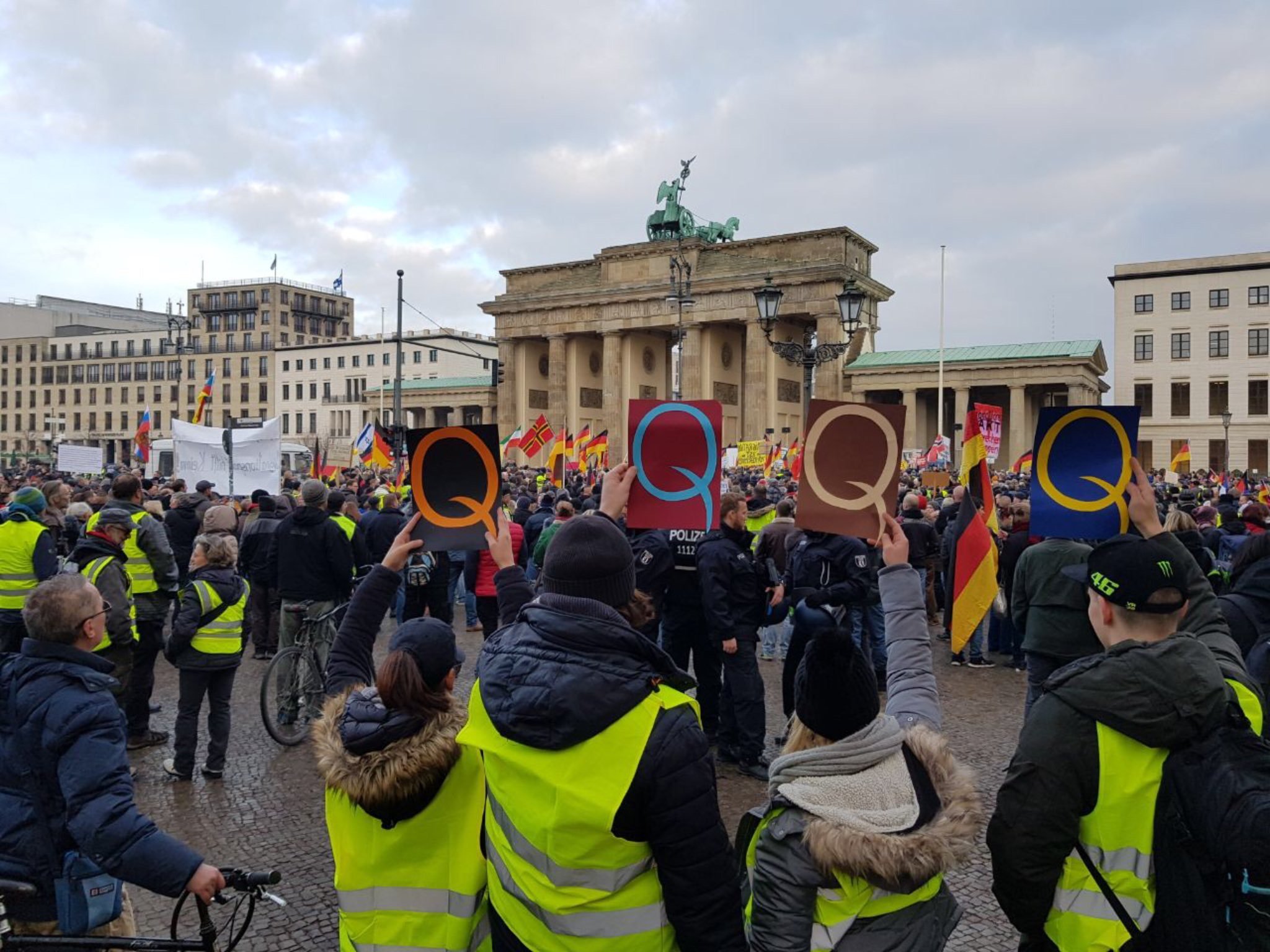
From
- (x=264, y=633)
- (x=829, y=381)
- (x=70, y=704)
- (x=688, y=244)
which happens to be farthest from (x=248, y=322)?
(x=70, y=704)

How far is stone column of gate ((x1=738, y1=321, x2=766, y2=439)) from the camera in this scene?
52.7 meters

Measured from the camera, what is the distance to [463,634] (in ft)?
41.5

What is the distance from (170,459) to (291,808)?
36252 millimetres

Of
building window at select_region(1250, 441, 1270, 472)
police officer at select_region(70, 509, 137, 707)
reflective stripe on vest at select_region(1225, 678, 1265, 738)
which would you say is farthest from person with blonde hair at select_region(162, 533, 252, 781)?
building window at select_region(1250, 441, 1270, 472)

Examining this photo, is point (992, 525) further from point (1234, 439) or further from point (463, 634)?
point (1234, 439)

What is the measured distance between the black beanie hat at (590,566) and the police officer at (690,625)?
15.0 ft

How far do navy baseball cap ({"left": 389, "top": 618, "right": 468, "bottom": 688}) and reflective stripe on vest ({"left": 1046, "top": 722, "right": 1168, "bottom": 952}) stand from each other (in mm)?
1758

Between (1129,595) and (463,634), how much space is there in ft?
36.0

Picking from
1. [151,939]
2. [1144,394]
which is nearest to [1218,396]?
[1144,394]

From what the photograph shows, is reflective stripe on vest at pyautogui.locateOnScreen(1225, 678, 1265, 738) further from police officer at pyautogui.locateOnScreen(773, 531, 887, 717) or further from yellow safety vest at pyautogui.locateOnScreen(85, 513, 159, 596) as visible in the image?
yellow safety vest at pyautogui.locateOnScreen(85, 513, 159, 596)

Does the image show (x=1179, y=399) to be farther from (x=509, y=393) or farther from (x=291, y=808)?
(x=291, y=808)

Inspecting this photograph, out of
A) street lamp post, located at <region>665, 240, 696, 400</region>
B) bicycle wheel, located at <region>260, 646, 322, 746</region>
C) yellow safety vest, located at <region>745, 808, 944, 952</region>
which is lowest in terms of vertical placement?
bicycle wheel, located at <region>260, 646, 322, 746</region>

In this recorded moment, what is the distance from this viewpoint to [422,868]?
2.62 m

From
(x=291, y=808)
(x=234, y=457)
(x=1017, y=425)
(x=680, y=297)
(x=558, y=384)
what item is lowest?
(x=291, y=808)
